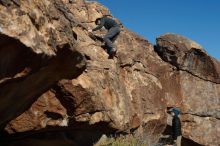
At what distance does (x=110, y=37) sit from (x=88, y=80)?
3.07 metres

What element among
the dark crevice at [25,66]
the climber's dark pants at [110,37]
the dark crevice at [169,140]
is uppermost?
the climber's dark pants at [110,37]

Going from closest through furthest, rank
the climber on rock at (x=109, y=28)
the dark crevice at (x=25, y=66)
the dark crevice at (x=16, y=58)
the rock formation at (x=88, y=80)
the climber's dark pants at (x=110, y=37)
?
the dark crevice at (x=16, y=58), the dark crevice at (x=25, y=66), the rock formation at (x=88, y=80), the climber's dark pants at (x=110, y=37), the climber on rock at (x=109, y=28)

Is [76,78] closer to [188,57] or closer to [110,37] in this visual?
[110,37]

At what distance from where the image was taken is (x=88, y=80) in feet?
33.1

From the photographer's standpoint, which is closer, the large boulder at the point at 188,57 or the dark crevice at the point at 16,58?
the dark crevice at the point at 16,58

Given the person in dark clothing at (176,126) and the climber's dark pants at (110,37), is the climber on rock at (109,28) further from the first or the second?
the person in dark clothing at (176,126)

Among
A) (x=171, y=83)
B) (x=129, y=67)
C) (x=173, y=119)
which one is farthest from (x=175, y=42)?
(x=129, y=67)

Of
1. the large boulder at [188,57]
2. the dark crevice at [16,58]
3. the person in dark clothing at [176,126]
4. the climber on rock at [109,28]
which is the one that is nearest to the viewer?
the dark crevice at [16,58]

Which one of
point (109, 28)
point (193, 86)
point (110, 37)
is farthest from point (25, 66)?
point (193, 86)

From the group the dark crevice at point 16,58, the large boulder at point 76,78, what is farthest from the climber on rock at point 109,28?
the dark crevice at point 16,58

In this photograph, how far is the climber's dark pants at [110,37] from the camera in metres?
12.3

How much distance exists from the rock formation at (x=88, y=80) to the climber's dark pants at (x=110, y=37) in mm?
260

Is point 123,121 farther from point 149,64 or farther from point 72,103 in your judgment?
point 149,64

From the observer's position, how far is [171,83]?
1705cm
